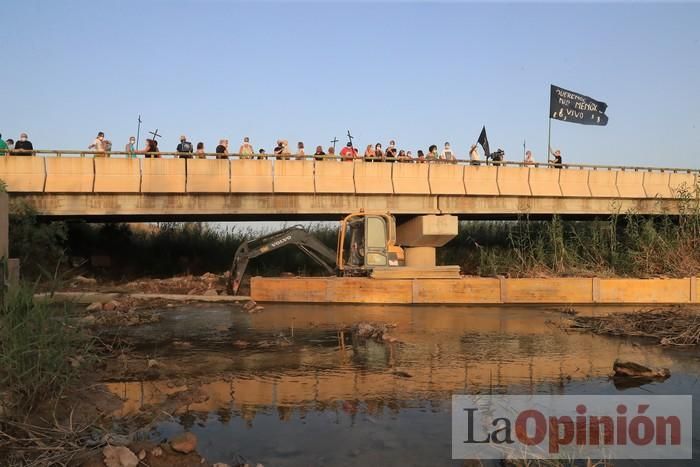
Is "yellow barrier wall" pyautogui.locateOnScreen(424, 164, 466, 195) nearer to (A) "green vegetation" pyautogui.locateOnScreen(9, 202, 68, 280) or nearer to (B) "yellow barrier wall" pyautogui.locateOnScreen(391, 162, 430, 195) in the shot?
(B) "yellow barrier wall" pyautogui.locateOnScreen(391, 162, 430, 195)

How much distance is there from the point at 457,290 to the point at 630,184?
42.6 ft

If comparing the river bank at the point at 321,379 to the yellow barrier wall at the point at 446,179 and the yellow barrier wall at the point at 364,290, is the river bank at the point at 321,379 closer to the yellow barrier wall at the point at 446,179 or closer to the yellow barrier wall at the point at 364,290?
the yellow barrier wall at the point at 364,290

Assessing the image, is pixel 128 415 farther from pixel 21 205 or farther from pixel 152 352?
pixel 21 205

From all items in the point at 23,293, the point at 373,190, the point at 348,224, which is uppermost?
the point at 373,190

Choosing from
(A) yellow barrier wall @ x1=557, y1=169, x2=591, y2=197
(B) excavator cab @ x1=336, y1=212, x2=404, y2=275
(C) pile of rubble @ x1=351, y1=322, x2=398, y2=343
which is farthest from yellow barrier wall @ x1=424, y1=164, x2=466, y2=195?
(C) pile of rubble @ x1=351, y1=322, x2=398, y2=343

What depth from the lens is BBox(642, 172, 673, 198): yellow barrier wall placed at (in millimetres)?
25250

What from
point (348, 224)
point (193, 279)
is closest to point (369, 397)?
point (348, 224)

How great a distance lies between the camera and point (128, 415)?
253 inches

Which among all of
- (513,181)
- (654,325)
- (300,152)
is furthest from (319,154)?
(654,325)

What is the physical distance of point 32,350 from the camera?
5812 mm

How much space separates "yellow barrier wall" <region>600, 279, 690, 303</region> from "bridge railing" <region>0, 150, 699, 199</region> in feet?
23.4

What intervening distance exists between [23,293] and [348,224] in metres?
11.9

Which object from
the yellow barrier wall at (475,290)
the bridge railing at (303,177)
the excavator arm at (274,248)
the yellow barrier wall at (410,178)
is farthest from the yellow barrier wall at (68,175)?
the yellow barrier wall at (410,178)

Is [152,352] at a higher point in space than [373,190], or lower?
lower
